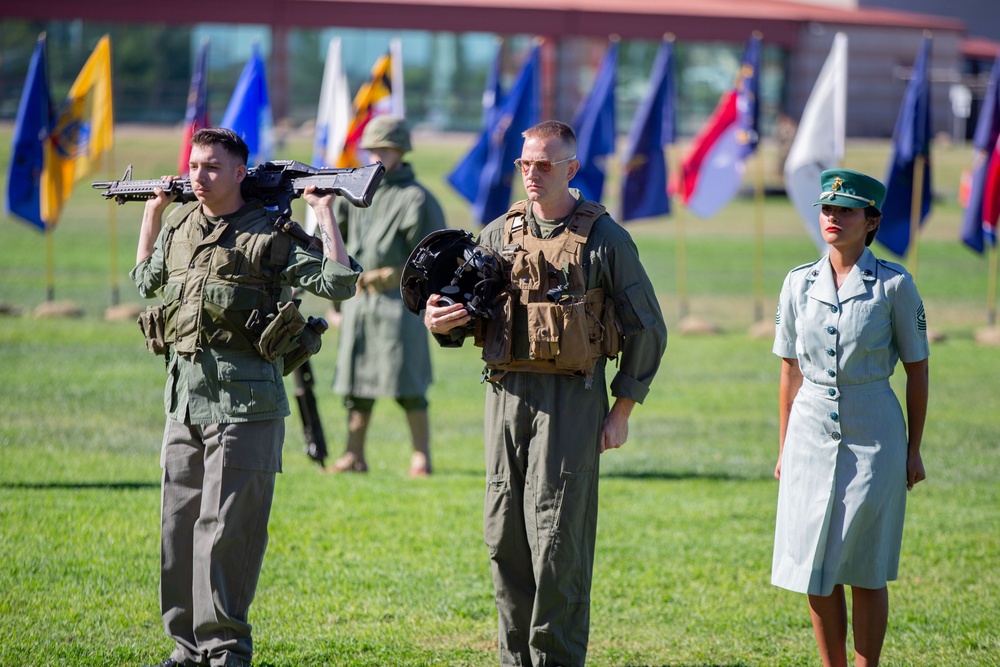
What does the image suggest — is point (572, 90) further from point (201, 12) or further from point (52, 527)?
point (52, 527)

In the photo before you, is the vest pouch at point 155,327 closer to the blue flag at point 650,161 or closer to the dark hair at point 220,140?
the dark hair at point 220,140

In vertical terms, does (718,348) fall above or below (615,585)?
above

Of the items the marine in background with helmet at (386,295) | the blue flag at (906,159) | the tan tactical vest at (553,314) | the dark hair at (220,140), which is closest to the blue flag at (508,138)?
the blue flag at (906,159)

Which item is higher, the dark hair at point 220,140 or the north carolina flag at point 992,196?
the north carolina flag at point 992,196

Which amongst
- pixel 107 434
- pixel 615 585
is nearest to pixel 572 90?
pixel 107 434

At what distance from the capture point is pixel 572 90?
170 feet

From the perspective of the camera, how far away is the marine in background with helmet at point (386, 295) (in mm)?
8680

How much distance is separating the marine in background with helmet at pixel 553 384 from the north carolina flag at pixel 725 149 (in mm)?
12511

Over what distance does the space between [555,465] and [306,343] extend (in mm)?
1194

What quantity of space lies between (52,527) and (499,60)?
486 inches

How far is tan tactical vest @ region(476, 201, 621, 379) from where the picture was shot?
4.79 metres

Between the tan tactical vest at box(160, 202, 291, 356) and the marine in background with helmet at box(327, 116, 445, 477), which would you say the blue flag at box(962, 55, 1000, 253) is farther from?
the tan tactical vest at box(160, 202, 291, 356)

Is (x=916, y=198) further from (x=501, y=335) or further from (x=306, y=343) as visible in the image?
(x=306, y=343)

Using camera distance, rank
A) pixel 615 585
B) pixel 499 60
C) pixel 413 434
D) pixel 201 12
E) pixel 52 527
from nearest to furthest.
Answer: pixel 615 585
pixel 52 527
pixel 413 434
pixel 499 60
pixel 201 12
